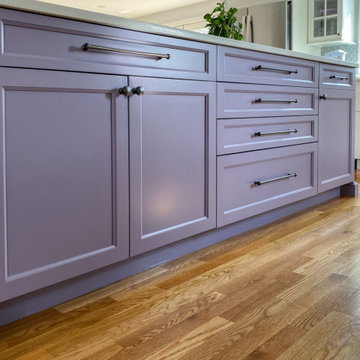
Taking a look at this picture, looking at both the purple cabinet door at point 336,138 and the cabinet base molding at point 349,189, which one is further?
the cabinet base molding at point 349,189

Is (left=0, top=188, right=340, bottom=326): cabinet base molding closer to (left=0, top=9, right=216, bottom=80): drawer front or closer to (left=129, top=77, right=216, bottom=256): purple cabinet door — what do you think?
(left=129, top=77, right=216, bottom=256): purple cabinet door

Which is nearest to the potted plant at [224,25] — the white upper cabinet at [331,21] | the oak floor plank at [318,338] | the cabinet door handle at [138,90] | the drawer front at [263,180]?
the drawer front at [263,180]

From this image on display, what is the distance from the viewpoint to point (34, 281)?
132 centimetres

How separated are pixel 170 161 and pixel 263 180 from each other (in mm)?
722

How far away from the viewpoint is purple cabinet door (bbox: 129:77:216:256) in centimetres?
162

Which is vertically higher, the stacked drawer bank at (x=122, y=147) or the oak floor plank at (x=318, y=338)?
the stacked drawer bank at (x=122, y=147)

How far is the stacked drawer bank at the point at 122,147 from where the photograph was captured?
1272 millimetres

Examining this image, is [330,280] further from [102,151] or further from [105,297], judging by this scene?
[102,151]

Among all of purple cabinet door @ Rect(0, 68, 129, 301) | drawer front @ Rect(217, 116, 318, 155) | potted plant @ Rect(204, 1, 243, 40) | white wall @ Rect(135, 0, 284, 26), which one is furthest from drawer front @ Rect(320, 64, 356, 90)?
white wall @ Rect(135, 0, 284, 26)

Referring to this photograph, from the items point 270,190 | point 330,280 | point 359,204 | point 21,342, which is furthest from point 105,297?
point 359,204

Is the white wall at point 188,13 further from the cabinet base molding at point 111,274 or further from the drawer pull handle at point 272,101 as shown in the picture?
the cabinet base molding at point 111,274

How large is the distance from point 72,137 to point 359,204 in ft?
7.24

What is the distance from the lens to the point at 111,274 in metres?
1.62

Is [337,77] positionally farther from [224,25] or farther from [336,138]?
[224,25]
